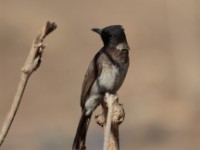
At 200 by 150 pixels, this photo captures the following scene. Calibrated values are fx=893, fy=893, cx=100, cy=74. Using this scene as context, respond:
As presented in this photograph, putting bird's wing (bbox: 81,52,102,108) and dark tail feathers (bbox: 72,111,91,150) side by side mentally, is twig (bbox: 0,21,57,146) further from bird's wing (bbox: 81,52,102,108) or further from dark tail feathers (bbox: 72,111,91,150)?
bird's wing (bbox: 81,52,102,108)

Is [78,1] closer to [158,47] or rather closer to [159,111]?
[158,47]

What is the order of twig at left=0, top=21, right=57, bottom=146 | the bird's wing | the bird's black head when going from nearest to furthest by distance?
twig at left=0, top=21, right=57, bottom=146, the bird's wing, the bird's black head

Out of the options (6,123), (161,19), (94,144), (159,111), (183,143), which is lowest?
(6,123)

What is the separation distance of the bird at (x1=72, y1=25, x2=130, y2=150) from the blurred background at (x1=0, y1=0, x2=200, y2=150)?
3.55 metres

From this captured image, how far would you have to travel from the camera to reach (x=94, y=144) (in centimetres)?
990

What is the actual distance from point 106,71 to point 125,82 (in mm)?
9083

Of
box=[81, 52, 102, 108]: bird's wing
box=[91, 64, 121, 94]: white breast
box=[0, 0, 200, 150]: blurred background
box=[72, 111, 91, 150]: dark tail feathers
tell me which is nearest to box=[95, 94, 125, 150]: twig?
box=[72, 111, 91, 150]: dark tail feathers

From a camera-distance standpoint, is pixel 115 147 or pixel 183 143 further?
pixel 183 143

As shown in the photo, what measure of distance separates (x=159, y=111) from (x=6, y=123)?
11278mm

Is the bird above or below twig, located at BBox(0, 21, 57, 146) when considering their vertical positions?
above

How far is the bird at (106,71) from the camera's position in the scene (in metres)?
5.44

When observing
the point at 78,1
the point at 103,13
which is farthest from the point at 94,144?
the point at 78,1

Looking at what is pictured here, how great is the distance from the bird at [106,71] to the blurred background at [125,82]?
11.7ft

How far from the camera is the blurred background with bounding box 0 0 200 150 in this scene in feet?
39.2
